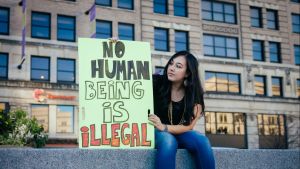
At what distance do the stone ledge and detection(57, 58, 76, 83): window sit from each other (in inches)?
906

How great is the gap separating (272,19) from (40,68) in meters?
19.3

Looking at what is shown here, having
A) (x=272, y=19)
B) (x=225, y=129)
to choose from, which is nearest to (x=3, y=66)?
(x=225, y=129)

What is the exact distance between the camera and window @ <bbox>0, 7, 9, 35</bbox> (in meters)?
25.4

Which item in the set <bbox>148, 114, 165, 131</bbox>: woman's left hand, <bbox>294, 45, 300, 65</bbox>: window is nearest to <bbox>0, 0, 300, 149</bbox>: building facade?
<bbox>294, 45, 300, 65</bbox>: window

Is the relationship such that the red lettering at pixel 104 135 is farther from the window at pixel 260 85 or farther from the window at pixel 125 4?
the window at pixel 260 85

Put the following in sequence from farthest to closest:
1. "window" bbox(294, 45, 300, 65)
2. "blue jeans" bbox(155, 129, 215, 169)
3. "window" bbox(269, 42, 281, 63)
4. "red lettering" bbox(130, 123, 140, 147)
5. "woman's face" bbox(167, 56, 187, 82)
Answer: "window" bbox(294, 45, 300, 65) → "window" bbox(269, 42, 281, 63) → "woman's face" bbox(167, 56, 187, 82) → "red lettering" bbox(130, 123, 140, 147) → "blue jeans" bbox(155, 129, 215, 169)

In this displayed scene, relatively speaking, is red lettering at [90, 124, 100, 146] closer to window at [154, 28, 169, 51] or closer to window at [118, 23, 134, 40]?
window at [118, 23, 134, 40]

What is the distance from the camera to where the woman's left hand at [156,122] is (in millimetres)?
3826

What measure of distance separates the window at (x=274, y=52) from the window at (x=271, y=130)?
450 cm

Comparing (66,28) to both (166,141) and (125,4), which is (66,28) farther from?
(166,141)

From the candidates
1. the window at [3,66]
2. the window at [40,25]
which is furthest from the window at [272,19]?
the window at [3,66]

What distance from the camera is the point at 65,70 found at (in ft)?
87.4

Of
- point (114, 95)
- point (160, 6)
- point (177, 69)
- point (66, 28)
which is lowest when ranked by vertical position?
point (114, 95)

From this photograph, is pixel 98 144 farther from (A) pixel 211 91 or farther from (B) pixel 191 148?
(A) pixel 211 91
